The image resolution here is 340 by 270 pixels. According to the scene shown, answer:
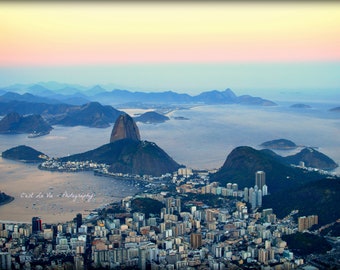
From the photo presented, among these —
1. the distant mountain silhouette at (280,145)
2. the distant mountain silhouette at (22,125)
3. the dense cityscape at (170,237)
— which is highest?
the distant mountain silhouette at (22,125)

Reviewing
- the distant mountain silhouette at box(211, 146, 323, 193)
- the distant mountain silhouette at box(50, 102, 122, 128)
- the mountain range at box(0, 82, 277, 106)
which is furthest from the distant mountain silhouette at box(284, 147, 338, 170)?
the mountain range at box(0, 82, 277, 106)

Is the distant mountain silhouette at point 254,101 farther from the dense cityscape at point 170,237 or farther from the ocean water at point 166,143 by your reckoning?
the dense cityscape at point 170,237

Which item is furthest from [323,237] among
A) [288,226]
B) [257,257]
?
[257,257]

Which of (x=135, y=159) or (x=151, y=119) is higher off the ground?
(x=151, y=119)

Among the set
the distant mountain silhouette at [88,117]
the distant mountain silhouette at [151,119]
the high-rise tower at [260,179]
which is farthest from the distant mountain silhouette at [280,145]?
A: the distant mountain silhouette at [88,117]

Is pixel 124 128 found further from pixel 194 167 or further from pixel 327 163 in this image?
pixel 327 163

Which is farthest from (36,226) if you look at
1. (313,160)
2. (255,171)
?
(313,160)

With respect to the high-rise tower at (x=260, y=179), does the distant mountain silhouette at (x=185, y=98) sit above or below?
above

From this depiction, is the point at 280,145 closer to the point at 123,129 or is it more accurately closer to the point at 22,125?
the point at 123,129
